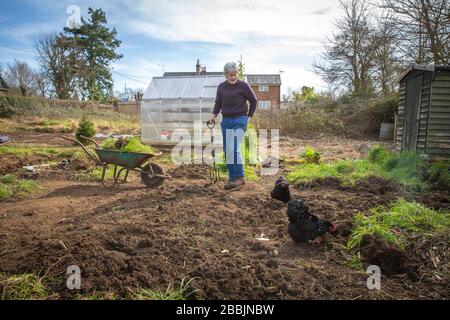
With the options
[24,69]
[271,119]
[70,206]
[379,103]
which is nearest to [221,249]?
[70,206]

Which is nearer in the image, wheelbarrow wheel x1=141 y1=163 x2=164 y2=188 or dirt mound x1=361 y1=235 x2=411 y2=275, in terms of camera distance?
dirt mound x1=361 y1=235 x2=411 y2=275

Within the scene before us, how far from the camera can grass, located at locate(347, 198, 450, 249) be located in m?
2.80

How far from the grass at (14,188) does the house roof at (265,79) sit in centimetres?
4087

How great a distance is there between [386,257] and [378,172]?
408 cm

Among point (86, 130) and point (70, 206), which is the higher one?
point (86, 130)

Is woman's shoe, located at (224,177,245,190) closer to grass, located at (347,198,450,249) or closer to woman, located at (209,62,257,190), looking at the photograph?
woman, located at (209,62,257,190)

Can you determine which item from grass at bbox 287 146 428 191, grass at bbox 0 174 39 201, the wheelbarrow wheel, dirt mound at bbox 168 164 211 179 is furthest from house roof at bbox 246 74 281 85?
grass at bbox 0 174 39 201

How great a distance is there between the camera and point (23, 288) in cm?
204

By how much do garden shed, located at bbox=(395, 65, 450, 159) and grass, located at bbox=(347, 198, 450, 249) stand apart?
4.99 metres

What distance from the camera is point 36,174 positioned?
636cm

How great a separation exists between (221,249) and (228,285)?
65 centimetres

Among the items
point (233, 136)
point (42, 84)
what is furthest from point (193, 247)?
point (42, 84)

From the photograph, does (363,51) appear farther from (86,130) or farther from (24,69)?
(24,69)
